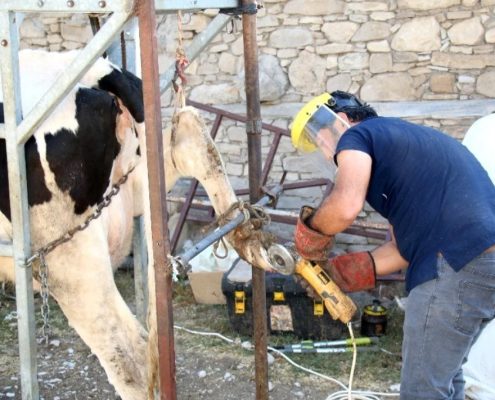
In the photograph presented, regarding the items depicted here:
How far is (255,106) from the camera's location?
3.57m

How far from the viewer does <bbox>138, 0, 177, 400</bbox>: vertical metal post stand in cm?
241

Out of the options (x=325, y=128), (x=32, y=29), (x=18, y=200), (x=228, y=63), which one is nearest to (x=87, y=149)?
(x=18, y=200)

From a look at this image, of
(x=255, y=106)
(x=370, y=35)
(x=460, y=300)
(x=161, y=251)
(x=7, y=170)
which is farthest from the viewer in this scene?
(x=370, y=35)

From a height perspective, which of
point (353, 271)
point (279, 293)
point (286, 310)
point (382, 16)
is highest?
point (382, 16)

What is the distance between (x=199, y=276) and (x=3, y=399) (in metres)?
1.87

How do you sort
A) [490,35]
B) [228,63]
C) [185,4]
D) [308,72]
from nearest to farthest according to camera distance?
1. [185,4]
2. [490,35]
3. [308,72]
4. [228,63]

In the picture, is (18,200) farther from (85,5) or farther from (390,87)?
(390,87)

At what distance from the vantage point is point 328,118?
308 centimetres

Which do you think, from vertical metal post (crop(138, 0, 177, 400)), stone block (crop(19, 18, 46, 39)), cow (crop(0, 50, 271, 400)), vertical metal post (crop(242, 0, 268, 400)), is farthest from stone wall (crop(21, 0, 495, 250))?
vertical metal post (crop(138, 0, 177, 400))

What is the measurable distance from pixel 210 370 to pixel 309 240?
7.18 ft

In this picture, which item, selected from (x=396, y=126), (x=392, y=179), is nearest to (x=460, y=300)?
(x=392, y=179)

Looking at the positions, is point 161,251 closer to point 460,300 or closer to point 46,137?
point 46,137

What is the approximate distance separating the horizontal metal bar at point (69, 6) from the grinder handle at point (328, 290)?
1.31 meters

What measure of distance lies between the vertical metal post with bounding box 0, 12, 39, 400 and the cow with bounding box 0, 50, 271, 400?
0.16 m
